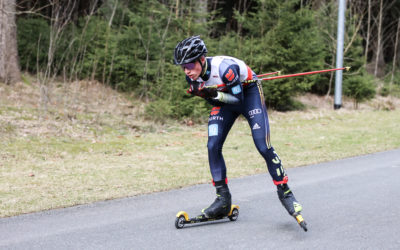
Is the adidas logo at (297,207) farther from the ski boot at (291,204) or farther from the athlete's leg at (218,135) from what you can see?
the athlete's leg at (218,135)

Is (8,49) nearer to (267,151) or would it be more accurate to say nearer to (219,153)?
(219,153)

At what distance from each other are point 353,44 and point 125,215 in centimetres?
1736

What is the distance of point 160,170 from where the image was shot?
814 centimetres

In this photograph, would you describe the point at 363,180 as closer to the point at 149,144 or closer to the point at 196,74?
the point at 196,74

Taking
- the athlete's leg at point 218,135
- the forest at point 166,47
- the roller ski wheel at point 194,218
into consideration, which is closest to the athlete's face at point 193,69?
the athlete's leg at point 218,135

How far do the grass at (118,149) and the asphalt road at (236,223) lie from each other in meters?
0.55

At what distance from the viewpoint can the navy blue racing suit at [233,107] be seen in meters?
4.88

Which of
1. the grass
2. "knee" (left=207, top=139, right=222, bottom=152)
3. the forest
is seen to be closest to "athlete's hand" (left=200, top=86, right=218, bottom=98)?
"knee" (left=207, top=139, right=222, bottom=152)

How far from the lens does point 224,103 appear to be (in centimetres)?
523

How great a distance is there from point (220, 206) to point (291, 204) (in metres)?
0.76

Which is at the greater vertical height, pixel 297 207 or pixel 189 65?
pixel 189 65

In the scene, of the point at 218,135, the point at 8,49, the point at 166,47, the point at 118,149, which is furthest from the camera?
the point at 166,47

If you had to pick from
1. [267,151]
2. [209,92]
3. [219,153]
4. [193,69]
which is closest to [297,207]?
[267,151]

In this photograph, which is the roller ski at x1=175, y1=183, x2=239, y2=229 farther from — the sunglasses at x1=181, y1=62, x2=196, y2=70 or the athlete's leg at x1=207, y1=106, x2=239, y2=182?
the sunglasses at x1=181, y1=62, x2=196, y2=70
